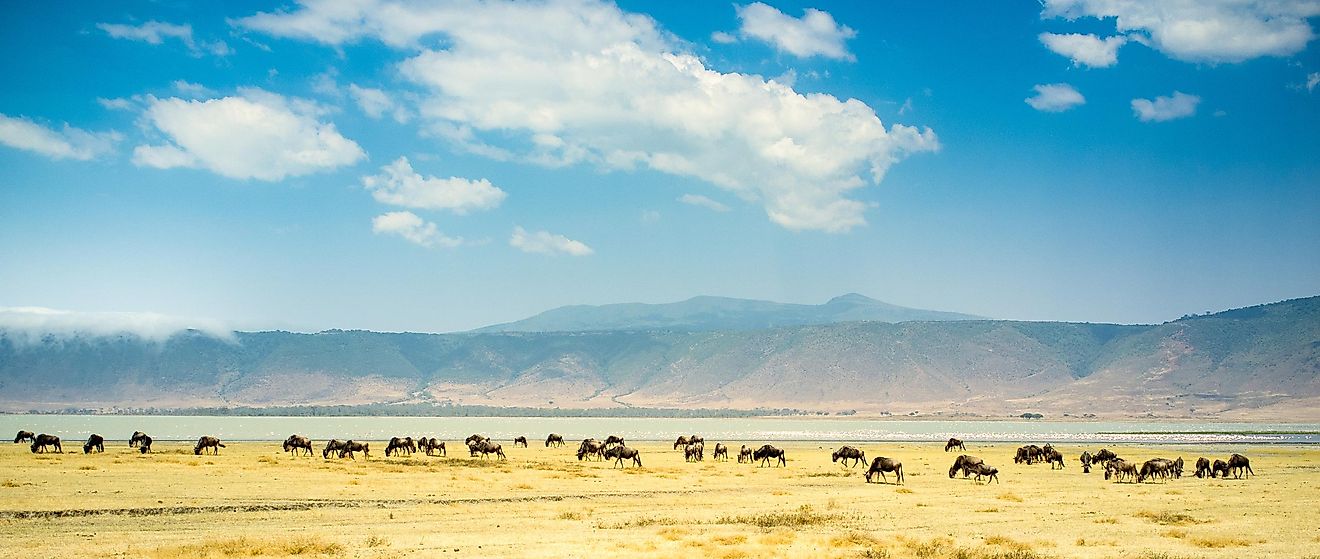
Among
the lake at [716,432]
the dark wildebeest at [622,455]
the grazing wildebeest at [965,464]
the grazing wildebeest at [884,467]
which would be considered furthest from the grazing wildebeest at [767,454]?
the lake at [716,432]

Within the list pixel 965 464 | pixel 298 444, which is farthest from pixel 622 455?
pixel 298 444

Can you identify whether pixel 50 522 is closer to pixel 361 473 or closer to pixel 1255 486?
pixel 361 473

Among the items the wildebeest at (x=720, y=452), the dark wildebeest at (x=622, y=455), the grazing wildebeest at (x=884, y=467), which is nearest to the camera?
the grazing wildebeest at (x=884, y=467)

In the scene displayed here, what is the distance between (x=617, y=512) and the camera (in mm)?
29062

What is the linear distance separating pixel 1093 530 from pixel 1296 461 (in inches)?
1593

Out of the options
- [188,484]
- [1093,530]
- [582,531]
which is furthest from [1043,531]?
[188,484]

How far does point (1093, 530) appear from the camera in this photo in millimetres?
25094

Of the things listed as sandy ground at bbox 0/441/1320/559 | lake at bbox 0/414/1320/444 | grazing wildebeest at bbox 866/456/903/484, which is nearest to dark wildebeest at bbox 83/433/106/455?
sandy ground at bbox 0/441/1320/559

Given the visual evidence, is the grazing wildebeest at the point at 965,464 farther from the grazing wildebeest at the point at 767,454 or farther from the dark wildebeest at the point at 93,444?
the dark wildebeest at the point at 93,444

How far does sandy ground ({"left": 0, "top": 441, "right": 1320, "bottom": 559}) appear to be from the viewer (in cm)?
2155

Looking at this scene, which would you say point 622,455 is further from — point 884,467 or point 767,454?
point 884,467

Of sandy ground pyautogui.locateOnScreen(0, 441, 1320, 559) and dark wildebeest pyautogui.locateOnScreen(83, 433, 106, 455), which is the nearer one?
sandy ground pyautogui.locateOnScreen(0, 441, 1320, 559)

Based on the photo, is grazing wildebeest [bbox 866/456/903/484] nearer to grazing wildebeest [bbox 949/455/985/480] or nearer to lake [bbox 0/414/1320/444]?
grazing wildebeest [bbox 949/455/985/480]

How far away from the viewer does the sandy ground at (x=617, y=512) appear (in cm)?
2155
